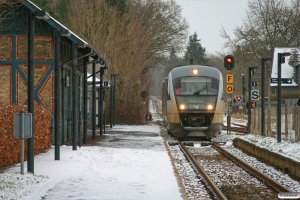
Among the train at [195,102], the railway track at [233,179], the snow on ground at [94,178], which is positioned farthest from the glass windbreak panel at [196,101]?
the snow on ground at [94,178]

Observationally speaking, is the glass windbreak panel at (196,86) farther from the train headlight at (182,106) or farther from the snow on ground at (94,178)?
the snow on ground at (94,178)

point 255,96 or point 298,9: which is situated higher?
point 298,9

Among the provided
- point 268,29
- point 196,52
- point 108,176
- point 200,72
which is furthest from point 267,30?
point 196,52

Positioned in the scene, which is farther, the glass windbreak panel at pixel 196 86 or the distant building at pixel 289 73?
the distant building at pixel 289 73

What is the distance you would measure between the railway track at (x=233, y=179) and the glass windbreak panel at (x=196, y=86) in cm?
587

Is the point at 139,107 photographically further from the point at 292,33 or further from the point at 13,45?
the point at 13,45

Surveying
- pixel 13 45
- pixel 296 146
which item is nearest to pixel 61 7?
pixel 13 45

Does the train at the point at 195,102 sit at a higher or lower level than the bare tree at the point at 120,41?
lower

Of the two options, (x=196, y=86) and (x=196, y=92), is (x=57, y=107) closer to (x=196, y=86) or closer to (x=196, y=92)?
(x=196, y=92)

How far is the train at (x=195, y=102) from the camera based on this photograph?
23.3 metres

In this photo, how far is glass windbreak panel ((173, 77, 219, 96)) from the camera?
23656 mm

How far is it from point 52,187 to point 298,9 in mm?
42614

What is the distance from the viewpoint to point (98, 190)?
955cm

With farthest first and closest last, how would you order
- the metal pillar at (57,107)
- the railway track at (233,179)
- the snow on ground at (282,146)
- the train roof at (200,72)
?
the train roof at (200,72), the snow on ground at (282,146), the metal pillar at (57,107), the railway track at (233,179)
